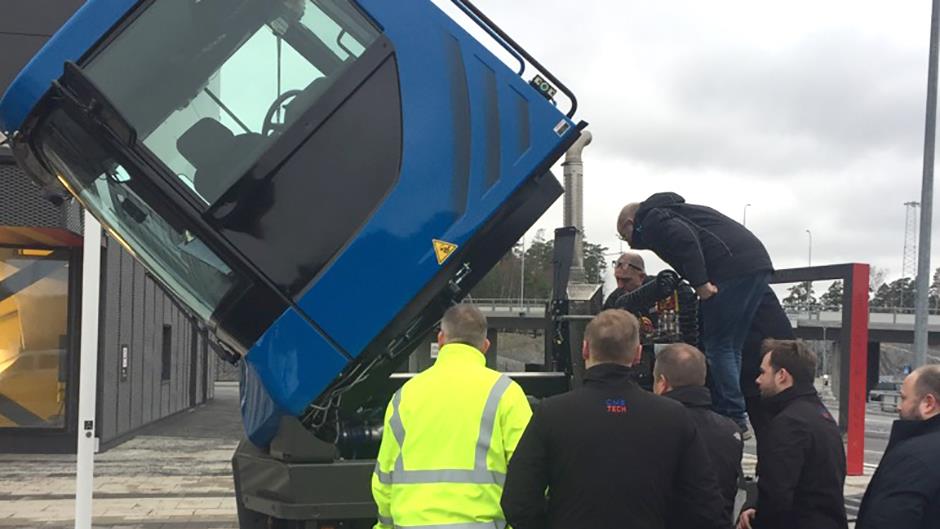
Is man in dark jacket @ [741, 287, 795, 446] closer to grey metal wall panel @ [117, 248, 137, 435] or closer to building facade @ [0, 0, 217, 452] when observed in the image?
building facade @ [0, 0, 217, 452]

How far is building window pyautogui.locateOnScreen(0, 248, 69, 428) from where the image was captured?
42.4 feet

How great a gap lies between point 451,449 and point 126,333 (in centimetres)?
1275

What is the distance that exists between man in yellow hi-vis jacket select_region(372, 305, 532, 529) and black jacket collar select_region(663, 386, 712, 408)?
24.3 inches

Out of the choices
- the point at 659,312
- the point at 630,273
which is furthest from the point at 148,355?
the point at 659,312

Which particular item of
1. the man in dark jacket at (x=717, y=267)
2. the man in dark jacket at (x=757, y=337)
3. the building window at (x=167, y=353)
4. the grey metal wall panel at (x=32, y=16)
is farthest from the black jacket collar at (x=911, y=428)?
the building window at (x=167, y=353)

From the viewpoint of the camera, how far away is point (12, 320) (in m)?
13.0

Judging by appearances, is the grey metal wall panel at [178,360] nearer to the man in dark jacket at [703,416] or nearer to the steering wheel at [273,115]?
the steering wheel at [273,115]

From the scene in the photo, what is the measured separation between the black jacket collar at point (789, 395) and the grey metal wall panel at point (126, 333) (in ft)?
40.9

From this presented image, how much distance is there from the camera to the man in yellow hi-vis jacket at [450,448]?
3.19 metres

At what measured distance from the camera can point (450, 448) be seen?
321 cm

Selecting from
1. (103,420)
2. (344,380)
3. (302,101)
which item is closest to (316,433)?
(344,380)

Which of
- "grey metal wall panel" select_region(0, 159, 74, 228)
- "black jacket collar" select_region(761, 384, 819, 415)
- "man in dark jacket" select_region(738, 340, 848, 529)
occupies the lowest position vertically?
"man in dark jacket" select_region(738, 340, 848, 529)

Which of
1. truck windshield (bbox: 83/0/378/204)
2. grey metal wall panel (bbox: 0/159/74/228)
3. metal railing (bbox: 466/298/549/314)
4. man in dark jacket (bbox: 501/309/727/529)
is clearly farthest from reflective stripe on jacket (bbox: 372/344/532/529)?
grey metal wall panel (bbox: 0/159/74/228)

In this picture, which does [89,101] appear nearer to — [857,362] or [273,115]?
[273,115]
